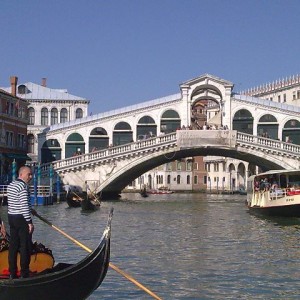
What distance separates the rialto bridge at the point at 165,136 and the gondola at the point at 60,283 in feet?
53.1

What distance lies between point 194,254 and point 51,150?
15301mm

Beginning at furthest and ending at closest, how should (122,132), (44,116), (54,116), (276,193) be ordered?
(54,116), (44,116), (122,132), (276,193)

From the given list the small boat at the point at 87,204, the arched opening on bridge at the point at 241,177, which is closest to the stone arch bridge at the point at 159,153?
the small boat at the point at 87,204

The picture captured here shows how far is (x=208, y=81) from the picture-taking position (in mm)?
22172

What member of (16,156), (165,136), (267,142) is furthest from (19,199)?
(16,156)

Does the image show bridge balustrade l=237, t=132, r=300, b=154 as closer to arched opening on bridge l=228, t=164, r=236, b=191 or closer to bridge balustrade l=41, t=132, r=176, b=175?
bridge balustrade l=41, t=132, r=176, b=175

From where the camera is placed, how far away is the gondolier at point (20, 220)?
4.61 m

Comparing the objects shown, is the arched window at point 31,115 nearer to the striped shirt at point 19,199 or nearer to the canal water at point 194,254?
the canal water at point 194,254

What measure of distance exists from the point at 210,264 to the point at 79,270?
3009 mm

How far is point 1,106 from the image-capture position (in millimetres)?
20922

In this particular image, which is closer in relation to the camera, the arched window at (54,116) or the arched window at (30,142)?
the arched window at (30,142)

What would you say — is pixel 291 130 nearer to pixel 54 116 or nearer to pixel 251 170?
pixel 54 116

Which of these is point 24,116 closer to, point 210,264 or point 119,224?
point 119,224

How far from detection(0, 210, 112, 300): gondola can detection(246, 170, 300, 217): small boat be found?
346 inches
